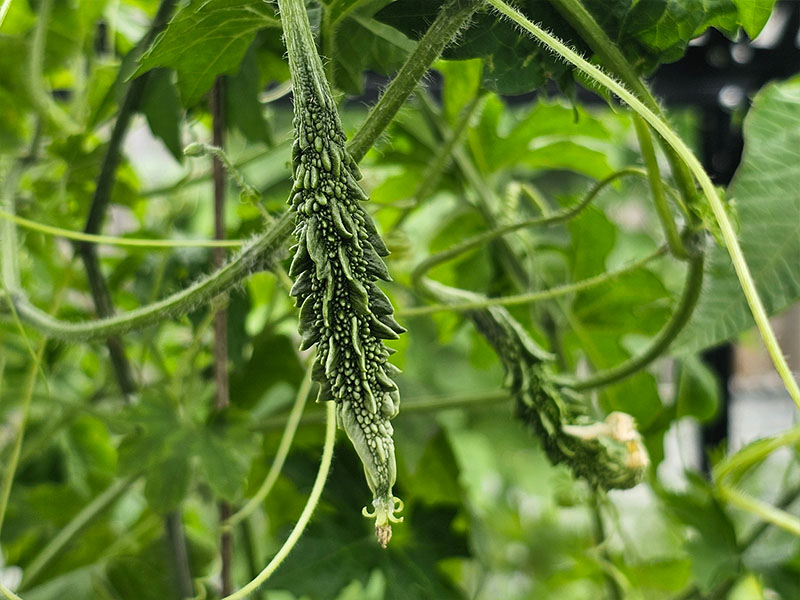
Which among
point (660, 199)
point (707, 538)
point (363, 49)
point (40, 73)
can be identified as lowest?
point (707, 538)

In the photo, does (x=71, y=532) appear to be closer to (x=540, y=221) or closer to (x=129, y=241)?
(x=129, y=241)

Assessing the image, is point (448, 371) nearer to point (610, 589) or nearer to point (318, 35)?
point (610, 589)

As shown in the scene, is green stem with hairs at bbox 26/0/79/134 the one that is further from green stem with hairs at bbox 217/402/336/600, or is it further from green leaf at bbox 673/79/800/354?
green leaf at bbox 673/79/800/354

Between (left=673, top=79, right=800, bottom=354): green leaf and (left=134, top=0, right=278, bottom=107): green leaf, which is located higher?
(left=134, top=0, right=278, bottom=107): green leaf

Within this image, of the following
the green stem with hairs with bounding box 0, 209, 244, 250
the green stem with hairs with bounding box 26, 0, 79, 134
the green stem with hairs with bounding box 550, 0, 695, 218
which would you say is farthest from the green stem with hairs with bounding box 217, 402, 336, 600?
the green stem with hairs with bounding box 26, 0, 79, 134

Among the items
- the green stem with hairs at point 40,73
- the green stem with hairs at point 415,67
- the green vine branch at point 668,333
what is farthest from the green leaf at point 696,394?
the green stem with hairs at point 40,73

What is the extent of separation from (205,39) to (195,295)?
15 cm

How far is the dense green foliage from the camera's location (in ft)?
1.24

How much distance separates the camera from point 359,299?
0.91ft

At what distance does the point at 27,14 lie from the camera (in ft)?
2.84

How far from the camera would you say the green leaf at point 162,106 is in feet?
1.92

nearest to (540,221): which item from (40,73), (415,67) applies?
(415,67)

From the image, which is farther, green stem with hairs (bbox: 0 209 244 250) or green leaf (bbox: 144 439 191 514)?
green leaf (bbox: 144 439 191 514)

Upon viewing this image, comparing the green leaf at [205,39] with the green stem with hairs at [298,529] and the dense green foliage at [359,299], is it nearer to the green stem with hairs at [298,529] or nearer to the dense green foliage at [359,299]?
the dense green foliage at [359,299]
